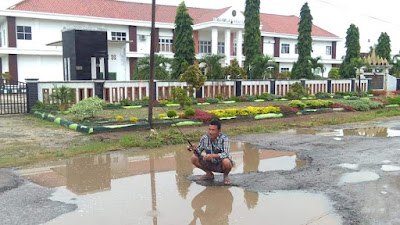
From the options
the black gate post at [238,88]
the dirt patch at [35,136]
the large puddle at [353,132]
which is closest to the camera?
the dirt patch at [35,136]

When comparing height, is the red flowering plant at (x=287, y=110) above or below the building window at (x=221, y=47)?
below

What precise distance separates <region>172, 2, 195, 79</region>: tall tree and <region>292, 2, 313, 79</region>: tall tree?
1262 cm

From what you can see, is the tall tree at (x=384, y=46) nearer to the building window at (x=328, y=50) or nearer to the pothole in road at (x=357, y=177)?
the building window at (x=328, y=50)

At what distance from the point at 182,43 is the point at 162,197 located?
22342mm

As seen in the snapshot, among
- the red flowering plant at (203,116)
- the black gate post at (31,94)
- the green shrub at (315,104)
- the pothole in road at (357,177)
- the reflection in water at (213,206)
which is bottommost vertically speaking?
the reflection in water at (213,206)

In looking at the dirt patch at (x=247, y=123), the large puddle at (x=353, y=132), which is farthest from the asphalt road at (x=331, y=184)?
the dirt patch at (x=247, y=123)

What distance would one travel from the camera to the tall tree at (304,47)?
36.0m

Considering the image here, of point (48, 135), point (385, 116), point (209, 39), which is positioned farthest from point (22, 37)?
point (385, 116)

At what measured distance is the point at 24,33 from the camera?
121 feet

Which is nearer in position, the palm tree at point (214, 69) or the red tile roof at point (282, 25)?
the palm tree at point (214, 69)

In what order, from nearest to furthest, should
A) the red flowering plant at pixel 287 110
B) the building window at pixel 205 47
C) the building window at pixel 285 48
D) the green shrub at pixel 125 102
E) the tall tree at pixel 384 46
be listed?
the red flowering plant at pixel 287 110, the green shrub at pixel 125 102, the building window at pixel 205 47, the tall tree at pixel 384 46, the building window at pixel 285 48

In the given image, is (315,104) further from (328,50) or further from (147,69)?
(328,50)

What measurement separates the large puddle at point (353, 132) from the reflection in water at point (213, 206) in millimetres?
7089

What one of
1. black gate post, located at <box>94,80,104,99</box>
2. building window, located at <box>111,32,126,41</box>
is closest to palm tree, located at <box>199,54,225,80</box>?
black gate post, located at <box>94,80,104,99</box>
